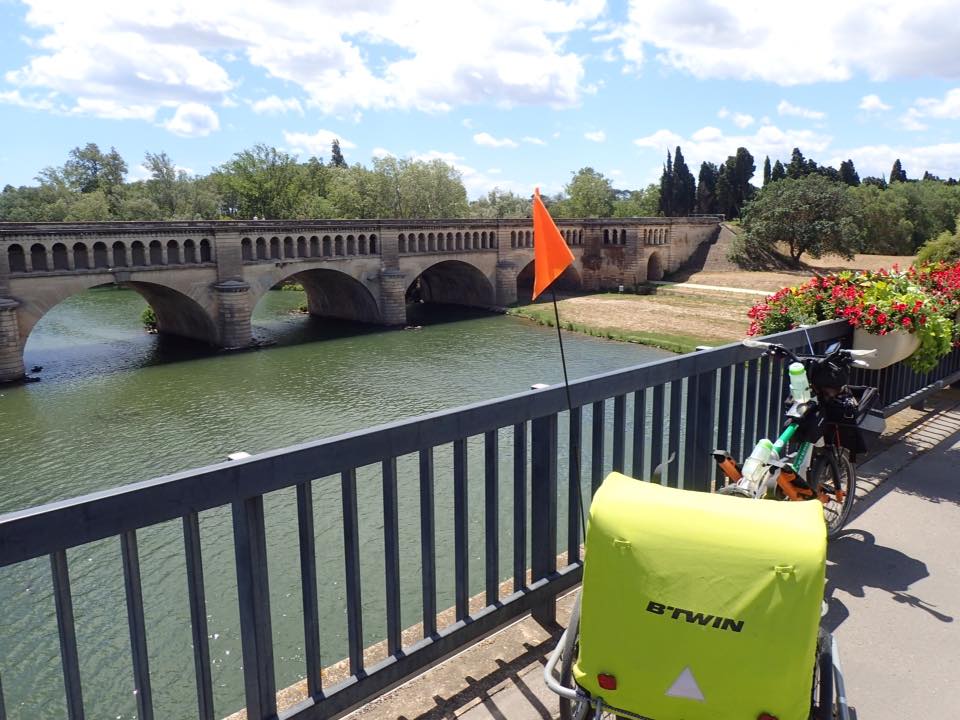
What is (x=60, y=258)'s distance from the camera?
87.3 feet

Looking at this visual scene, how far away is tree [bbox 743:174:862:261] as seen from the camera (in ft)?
151

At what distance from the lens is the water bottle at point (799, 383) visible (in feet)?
12.7

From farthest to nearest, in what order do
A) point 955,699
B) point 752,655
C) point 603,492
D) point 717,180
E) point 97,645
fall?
point 717,180
point 97,645
point 955,699
point 603,492
point 752,655

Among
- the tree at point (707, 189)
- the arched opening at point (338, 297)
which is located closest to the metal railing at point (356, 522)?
the arched opening at point (338, 297)

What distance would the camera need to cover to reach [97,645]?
30.3ft

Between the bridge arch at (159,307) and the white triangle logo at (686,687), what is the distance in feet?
88.8

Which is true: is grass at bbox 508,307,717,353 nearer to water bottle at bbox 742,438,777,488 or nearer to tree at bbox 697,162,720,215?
water bottle at bbox 742,438,777,488

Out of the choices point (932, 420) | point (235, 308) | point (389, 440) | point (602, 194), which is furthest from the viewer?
point (602, 194)

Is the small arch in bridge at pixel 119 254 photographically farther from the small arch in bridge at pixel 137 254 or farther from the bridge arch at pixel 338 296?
the bridge arch at pixel 338 296

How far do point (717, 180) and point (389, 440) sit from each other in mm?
70259

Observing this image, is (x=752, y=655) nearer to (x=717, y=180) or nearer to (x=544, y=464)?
(x=544, y=464)

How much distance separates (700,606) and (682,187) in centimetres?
7103

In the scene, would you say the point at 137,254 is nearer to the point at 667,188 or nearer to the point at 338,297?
the point at 338,297

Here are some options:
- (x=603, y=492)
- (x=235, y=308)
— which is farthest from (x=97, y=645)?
(x=235, y=308)
